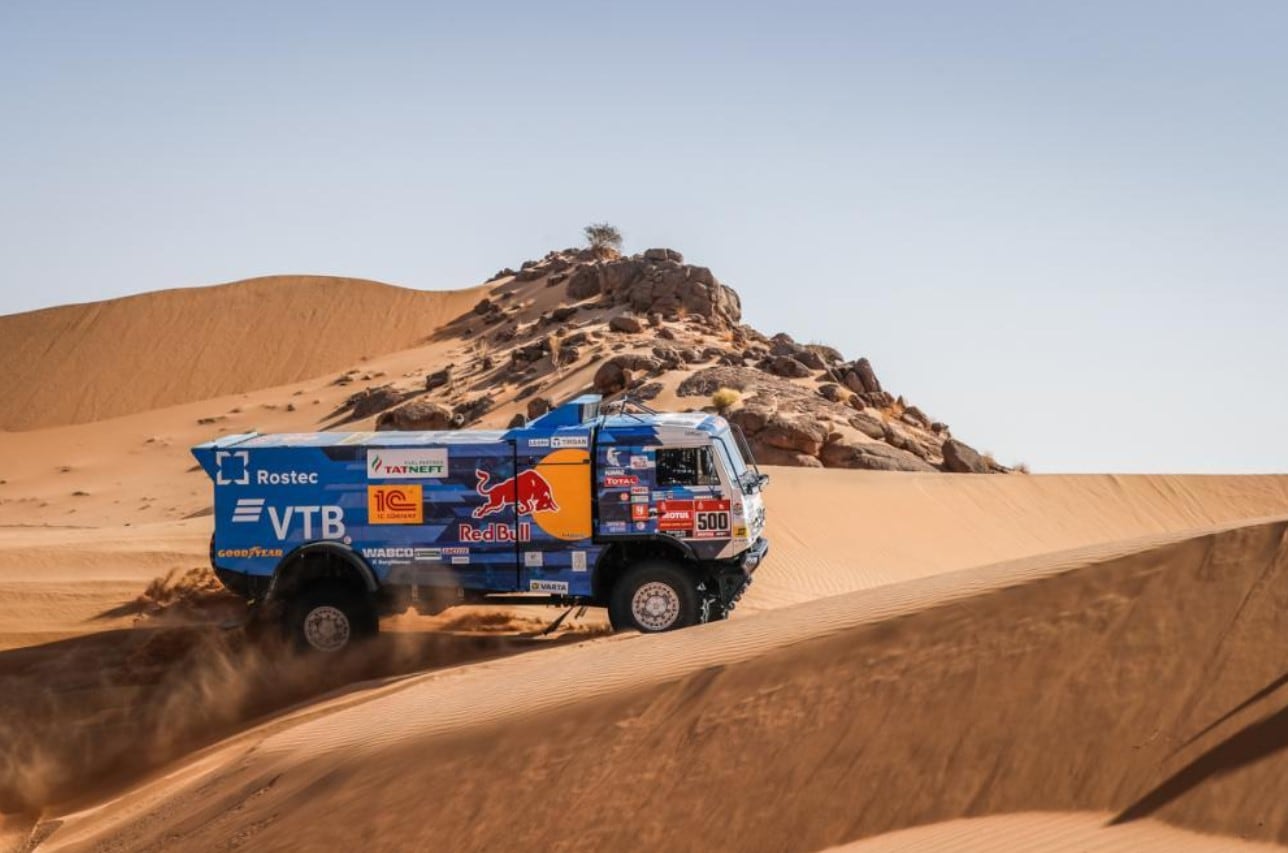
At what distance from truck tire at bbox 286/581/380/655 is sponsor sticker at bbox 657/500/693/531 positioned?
3536 millimetres

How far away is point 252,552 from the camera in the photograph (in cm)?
1526

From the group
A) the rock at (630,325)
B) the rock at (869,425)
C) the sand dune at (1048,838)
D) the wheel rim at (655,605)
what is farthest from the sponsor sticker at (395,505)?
the rock at (630,325)

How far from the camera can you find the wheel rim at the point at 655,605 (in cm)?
1514

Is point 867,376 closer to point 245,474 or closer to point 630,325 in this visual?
point 630,325

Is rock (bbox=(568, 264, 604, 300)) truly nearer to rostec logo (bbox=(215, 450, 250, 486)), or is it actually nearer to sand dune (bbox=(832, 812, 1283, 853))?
rostec logo (bbox=(215, 450, 250, 486))

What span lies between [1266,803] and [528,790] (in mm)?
4705

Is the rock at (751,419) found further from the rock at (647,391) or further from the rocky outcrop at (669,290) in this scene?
the rocky outcrop at (669,290)

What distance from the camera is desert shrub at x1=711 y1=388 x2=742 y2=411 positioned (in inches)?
1179

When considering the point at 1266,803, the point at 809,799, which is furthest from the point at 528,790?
the point at 1266,803

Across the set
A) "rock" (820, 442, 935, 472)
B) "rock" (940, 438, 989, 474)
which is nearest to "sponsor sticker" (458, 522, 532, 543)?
"rock" (820, 442, 935, 472)

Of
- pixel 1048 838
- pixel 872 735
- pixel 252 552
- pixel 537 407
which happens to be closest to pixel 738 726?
pixel 872 735

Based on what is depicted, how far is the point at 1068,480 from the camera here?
3012cm

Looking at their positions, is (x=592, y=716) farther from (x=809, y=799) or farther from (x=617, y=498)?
(x=617, y=498)

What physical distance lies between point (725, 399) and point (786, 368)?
5.78 meters
